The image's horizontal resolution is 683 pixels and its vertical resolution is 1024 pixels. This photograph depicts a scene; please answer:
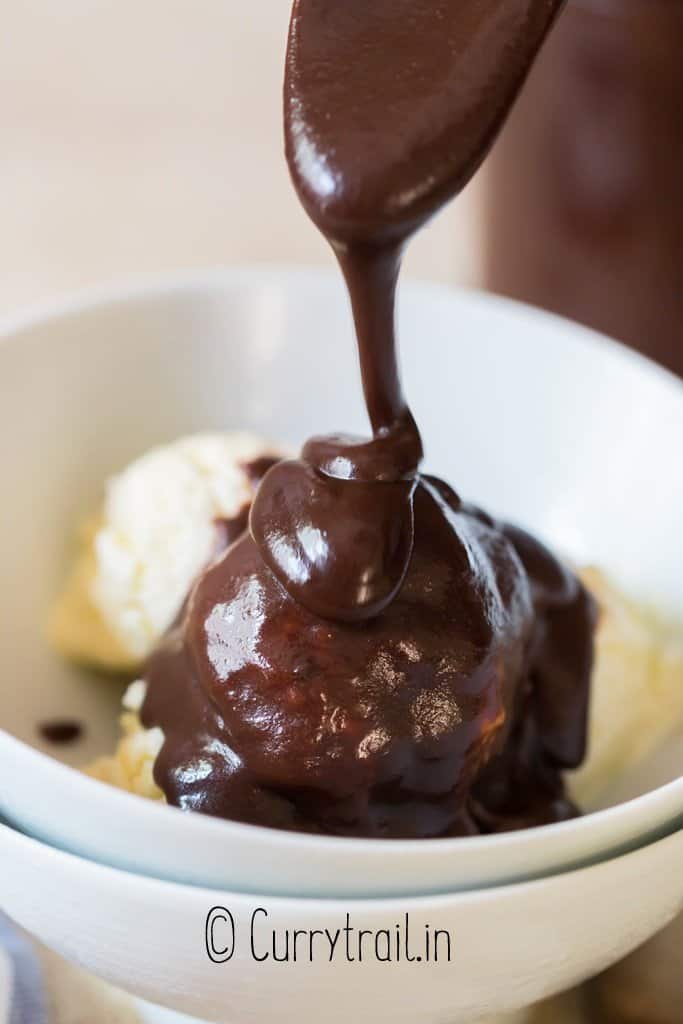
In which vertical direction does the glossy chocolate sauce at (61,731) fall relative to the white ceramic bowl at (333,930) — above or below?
below

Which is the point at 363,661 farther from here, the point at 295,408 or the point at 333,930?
the point at 295,408

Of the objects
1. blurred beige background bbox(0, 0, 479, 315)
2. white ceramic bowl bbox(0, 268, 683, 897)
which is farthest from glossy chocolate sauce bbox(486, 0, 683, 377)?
blurred beige background bbox(0, 0, 479, 315)

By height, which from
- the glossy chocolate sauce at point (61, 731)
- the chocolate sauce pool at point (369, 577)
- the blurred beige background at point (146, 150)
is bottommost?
the glossy chocolate sauce at point (61, 731)

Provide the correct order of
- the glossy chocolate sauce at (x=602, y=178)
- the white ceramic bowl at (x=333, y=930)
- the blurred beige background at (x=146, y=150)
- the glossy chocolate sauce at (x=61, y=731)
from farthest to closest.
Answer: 1. the blurred beige background at (x=146, y=150)
2. the glossy chocolate sauce at (x=602, y=178)
3. the glossy chocolate sauce at (x=61, y=731)
4. the white ceramic bowl at (x=333, y=930)

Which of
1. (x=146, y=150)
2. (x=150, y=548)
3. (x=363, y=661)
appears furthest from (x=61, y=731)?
(x=146, y=150)

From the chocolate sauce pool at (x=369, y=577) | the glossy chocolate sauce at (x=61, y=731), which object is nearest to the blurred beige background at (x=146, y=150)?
the glossy chocolate sauce at (x=61, y=731)

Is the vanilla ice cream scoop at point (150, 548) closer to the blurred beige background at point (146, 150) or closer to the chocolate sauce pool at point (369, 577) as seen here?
the chocolate sauce pool at point (369, 577)
